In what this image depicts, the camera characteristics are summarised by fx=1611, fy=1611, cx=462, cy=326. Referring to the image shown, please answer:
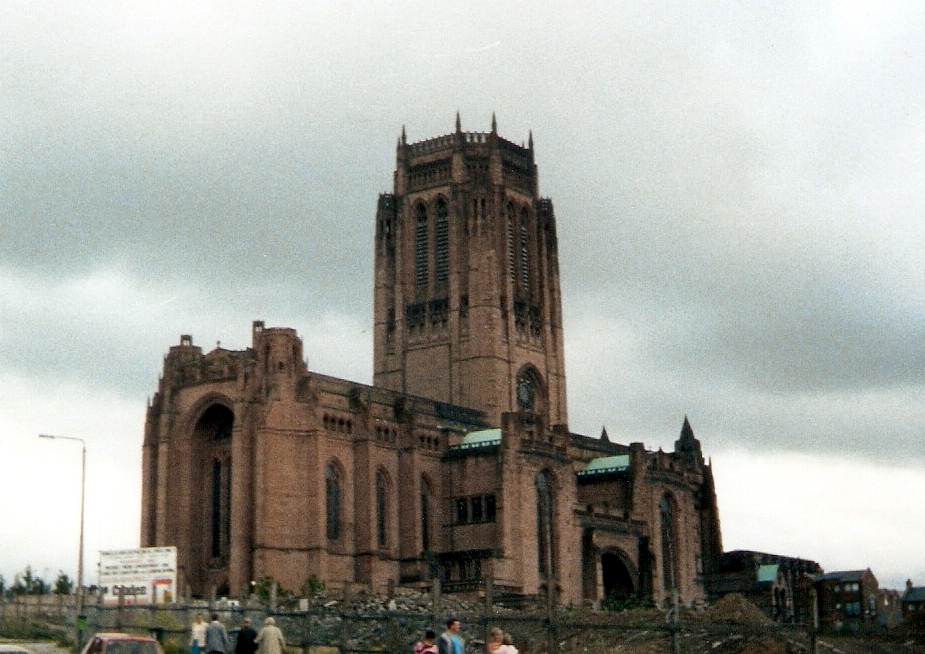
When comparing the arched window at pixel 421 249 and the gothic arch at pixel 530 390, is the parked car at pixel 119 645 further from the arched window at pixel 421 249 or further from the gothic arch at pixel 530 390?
the arched window at pixel 421 249

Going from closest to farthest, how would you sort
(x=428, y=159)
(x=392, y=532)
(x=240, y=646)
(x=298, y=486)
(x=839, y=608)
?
(x=240, y=646) < (x=298, y=486) < (x=392, y=532) < (x=428, y=159) < (x=839, y=608)

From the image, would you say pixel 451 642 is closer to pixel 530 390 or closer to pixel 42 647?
pixel 42 647

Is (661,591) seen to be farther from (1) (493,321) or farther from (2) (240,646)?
(2) (240,646)

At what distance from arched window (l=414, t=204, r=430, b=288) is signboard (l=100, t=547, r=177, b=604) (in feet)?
200

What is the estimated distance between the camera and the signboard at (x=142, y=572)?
7225 centimetres

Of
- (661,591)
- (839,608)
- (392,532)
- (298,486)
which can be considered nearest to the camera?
(298,486)

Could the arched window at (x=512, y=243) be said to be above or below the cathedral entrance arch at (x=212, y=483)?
above

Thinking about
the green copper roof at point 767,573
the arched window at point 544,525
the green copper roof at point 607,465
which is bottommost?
the green copper roof at point 767,573

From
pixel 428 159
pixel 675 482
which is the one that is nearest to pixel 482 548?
pixel 675 482

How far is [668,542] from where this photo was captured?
126812 millimetres

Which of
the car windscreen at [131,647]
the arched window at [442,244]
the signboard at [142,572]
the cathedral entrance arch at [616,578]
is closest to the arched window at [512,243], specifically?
the arched window at [442,244]

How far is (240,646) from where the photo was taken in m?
39.7

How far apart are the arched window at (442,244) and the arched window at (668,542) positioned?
25176mm

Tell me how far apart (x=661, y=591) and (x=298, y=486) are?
33.6 m
